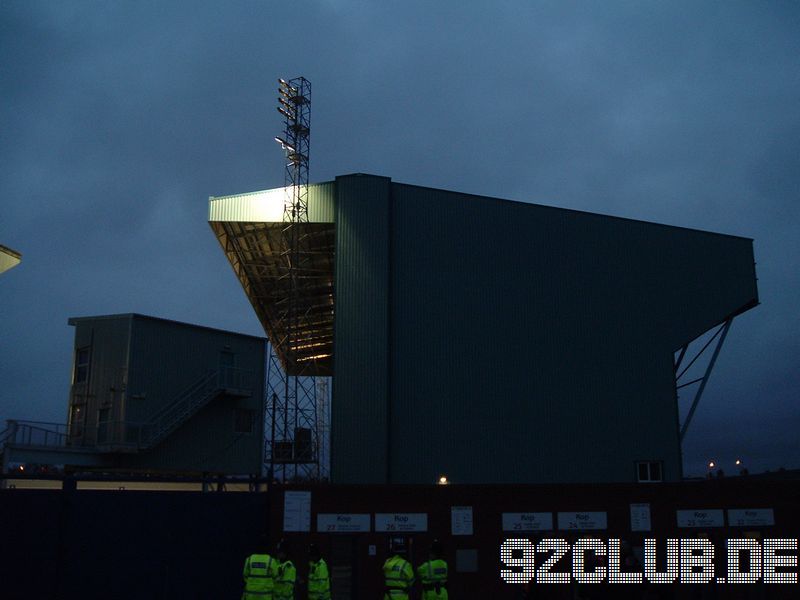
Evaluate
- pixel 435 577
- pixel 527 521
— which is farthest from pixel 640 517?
pixel 435 577

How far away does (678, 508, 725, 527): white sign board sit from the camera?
61.5 ft

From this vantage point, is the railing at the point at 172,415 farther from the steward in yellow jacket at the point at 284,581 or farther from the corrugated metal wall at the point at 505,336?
the steward in yellow jacket at the point at 284,581

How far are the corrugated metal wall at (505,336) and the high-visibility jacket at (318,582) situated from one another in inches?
641

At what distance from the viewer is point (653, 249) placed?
120 ft

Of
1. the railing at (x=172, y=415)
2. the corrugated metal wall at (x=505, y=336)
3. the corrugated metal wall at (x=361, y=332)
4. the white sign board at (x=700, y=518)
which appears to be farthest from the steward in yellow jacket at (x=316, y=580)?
the railing at (x=172, y=415)

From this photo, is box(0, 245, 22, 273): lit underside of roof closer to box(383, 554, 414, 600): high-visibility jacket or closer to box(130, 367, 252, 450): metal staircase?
box(383, 554, 414, 600): high-visibility jacket

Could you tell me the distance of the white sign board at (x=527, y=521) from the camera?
18.5 metres

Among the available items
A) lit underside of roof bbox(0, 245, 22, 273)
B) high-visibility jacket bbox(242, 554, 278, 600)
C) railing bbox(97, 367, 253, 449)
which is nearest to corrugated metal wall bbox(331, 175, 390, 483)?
railing bbox(97, 367, 253, 449)

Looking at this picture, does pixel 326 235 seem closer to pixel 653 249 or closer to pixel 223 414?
pixel 223 414

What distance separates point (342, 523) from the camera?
18344 millimetres

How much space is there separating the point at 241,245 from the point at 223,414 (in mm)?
8965

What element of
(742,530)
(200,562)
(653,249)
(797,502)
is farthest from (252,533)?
(653,249)

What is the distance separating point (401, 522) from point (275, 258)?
2658 centimetres

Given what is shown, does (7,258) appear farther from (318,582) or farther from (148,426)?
(148,426)
